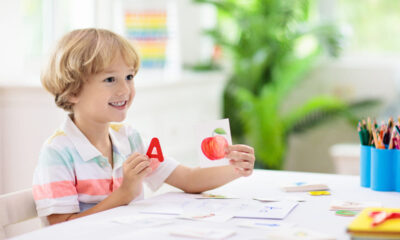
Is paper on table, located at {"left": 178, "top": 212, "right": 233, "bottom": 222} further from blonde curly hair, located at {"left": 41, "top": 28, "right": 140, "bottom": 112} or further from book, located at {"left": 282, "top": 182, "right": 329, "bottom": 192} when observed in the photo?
blonde curly hair, located at {"left": 41, "top": 28, "right": 140, "bottom": 112}

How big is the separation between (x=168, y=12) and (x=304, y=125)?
1608 millimetres

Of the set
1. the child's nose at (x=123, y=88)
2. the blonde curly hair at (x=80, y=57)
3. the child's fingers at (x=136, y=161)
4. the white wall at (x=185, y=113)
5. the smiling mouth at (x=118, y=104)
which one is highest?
the blonde curly hair at (x=80, y=57)

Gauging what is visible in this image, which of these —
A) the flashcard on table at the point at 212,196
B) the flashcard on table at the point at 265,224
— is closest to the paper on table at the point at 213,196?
the flashcard on table at the point at 212,196

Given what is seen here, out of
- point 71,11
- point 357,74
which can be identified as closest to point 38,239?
point 71,11

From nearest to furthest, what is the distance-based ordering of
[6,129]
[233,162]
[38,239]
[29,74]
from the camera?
[38,239]
[233,162]
[6,129]
[29,74]

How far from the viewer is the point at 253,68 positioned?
15.8 ft

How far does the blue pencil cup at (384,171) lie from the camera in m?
1.82

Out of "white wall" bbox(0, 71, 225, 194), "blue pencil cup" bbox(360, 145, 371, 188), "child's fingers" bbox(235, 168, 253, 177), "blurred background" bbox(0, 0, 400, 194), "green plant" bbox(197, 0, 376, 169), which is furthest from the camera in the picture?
"green plant" bbox(197, 0, 376, 169)

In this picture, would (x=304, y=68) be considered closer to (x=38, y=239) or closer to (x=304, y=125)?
(x=304, y=125)

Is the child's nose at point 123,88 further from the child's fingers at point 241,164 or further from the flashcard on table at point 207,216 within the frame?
the flashcard on table at point 207,216

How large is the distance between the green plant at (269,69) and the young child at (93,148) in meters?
2.71

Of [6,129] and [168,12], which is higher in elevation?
[168,12]

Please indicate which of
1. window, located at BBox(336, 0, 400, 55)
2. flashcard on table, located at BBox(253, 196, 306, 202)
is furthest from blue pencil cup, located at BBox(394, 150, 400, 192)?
window, located at BBox(336, 0, 400, 55)

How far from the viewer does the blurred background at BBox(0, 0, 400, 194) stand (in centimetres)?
380
